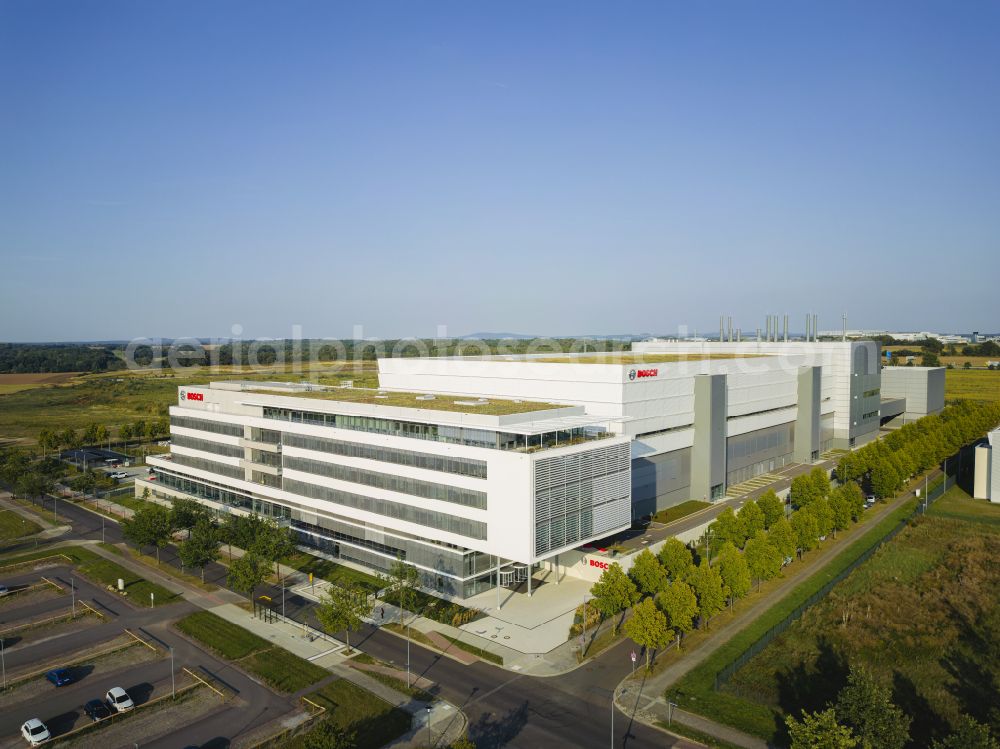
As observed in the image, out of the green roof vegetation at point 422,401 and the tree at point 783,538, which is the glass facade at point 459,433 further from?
the tree at point 783,538

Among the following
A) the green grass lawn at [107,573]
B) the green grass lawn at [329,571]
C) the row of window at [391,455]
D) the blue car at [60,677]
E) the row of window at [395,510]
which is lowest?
the green grass lawn at [107,573]

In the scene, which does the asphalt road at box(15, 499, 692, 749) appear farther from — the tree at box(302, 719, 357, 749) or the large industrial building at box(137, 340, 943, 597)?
the large industrial building at box(137, 340, 943, 597)

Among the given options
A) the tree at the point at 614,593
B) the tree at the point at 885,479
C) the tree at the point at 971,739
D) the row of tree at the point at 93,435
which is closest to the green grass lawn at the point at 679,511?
the tree at the point at 885,479

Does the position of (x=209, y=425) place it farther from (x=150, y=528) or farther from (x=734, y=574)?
(x=734, y=574)

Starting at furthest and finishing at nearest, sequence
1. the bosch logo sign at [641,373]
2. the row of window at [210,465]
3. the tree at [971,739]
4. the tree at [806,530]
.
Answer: the row of window at [210,465] → the bosch logo sign at [641,373] → the tree at [806,530] → the tree at [971,739]

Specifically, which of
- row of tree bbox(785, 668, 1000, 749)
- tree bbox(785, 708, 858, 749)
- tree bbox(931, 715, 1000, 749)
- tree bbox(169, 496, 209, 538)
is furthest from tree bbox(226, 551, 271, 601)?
tree bbox(931, 715, 1000, 749)

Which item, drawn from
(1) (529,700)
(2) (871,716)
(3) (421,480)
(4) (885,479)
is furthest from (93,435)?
(2) (871,716)

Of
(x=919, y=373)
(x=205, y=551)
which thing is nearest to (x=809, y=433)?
(x=919, y=373)

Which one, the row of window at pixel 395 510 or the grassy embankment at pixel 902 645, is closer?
the grassy embankment at pixel 902 645
